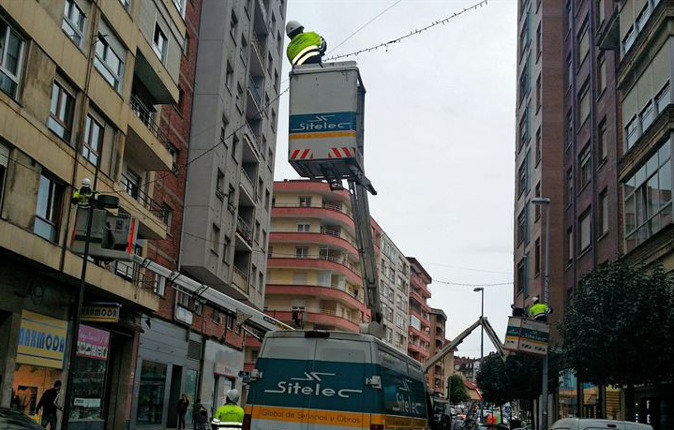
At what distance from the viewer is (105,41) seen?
68.6 feet

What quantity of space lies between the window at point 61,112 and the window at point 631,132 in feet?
50.8

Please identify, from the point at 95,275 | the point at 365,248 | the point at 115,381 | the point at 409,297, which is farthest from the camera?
the point at 409,297

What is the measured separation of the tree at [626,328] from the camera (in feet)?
53.6

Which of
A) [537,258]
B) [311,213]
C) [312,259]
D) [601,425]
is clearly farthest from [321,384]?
[311,213]

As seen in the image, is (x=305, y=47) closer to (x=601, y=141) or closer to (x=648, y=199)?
(x=648, y=199)

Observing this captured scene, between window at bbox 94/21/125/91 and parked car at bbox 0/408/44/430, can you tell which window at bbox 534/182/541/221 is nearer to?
window at bbox 94/21/125/91

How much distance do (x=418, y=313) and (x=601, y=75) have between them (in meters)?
84.7

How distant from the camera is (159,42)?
2559 centimetres

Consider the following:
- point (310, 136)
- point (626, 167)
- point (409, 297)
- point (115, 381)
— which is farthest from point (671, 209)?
point (409, 297)

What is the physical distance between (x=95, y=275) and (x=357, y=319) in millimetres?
55699

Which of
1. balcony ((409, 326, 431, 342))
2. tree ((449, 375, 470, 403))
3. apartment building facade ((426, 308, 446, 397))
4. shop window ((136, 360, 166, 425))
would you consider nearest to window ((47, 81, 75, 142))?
shop window ((136, 360, 166, 425))

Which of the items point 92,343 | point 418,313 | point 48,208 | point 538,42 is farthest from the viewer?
point 418,313

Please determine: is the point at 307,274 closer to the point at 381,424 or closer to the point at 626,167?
the point at 626,167

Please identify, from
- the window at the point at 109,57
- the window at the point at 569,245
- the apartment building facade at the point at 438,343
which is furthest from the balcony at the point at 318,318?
the apartment building facade at the point at 438,343
